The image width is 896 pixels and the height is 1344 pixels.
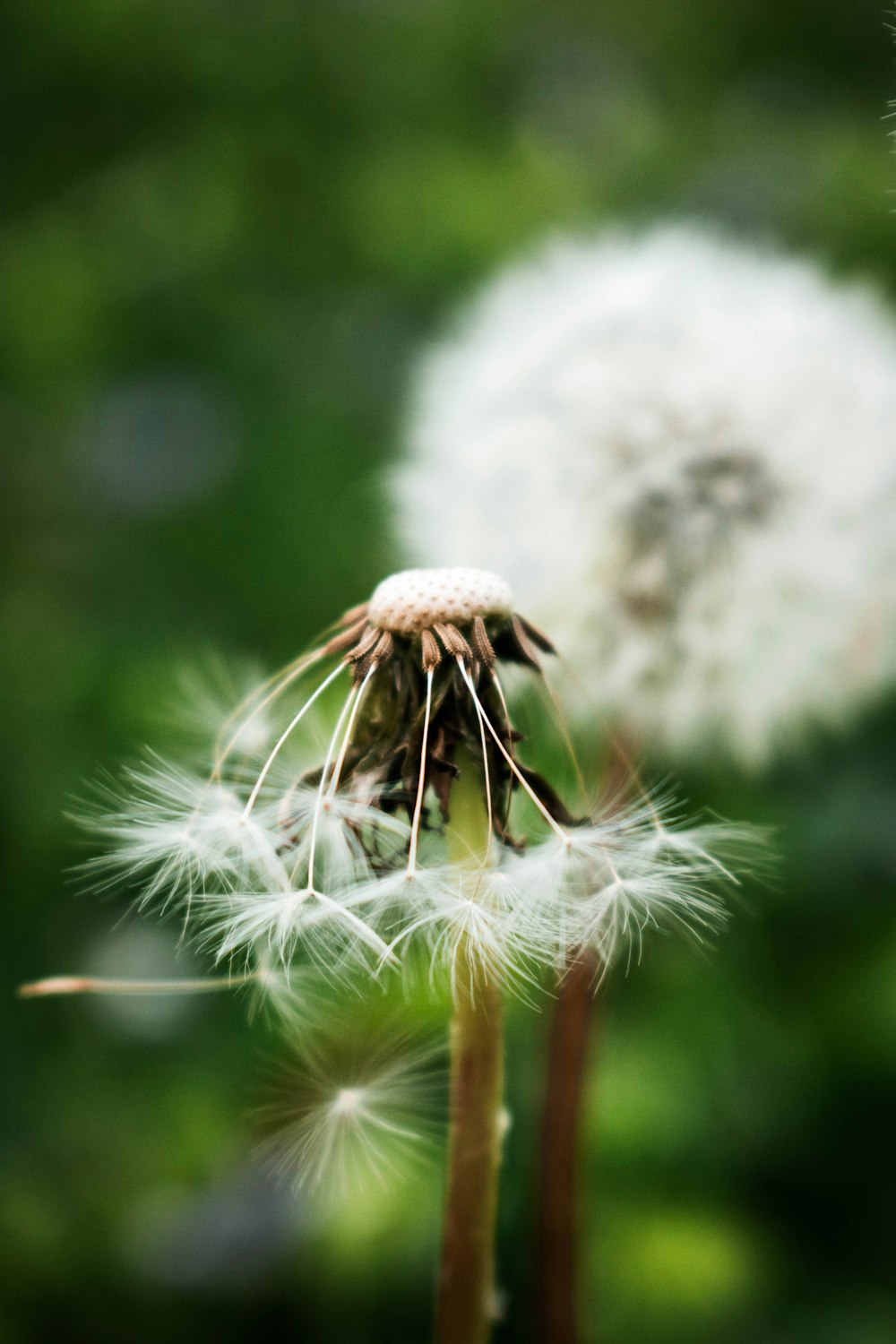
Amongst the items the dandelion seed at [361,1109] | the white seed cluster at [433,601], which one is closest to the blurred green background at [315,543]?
the dandelion seed at [361,1109]

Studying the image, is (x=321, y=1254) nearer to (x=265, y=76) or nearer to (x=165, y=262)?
(x=165, y=262)

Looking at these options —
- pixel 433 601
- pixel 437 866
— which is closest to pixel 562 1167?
pixel 437 866

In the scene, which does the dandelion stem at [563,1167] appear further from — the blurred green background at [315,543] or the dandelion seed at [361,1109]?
the dandelion seed at [361,1109]

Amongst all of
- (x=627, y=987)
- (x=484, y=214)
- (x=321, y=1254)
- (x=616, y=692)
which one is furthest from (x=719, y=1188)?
(x=484, y=214)

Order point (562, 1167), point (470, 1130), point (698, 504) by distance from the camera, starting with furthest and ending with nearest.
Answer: point (698, 504) → point (562, 1167) → point (470, 1130)

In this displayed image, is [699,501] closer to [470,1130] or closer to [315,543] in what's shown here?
[470,1130]

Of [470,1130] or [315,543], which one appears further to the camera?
[315,543]

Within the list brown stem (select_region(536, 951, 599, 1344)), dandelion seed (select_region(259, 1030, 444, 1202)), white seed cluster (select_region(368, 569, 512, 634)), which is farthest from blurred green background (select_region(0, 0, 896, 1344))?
white seed cluster (select_region(368, 569, 512, 634))
